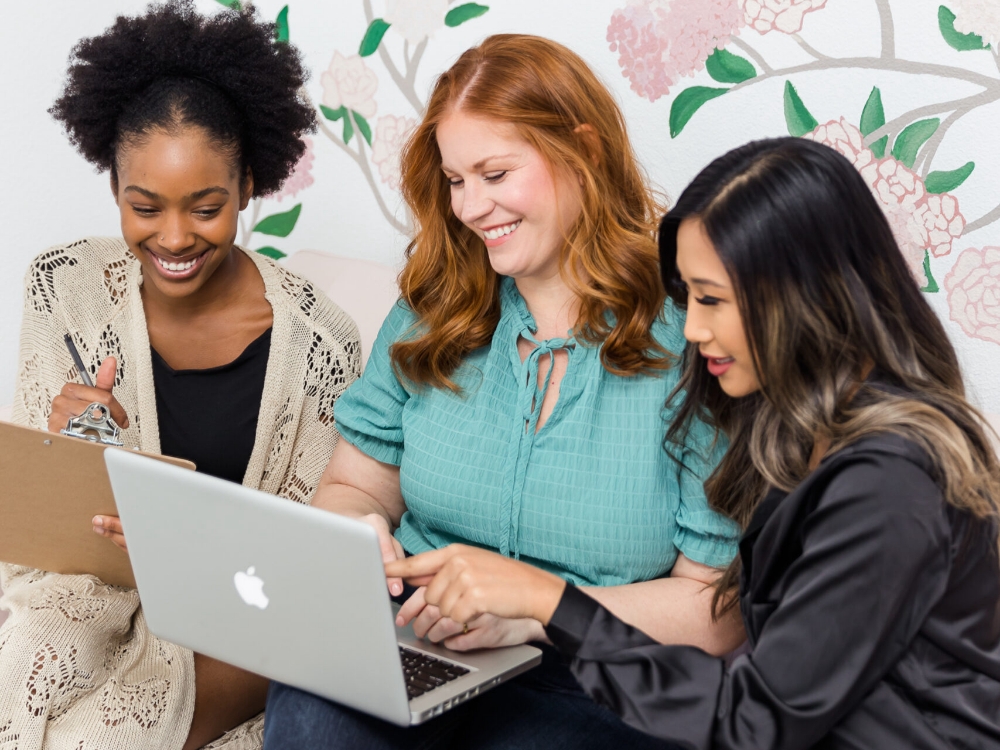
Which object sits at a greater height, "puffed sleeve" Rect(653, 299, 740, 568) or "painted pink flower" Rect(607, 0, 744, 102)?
"painted pink flower" Rect(607, 0, 744, 102)

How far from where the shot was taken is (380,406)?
5.26 feet

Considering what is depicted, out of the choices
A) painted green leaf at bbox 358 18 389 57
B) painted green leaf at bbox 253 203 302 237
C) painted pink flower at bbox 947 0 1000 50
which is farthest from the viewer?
painted green leaf at bbox 253 203 302 237

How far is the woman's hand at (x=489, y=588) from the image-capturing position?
3.61 feet

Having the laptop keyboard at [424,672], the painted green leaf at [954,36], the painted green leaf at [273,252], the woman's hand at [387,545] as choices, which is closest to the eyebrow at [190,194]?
the woman's hand at [387,545]

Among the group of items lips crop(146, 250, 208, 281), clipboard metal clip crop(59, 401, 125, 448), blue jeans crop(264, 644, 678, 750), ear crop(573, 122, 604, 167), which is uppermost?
ear crop(573, 122, 604, 167)

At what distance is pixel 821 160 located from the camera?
108 centimetres

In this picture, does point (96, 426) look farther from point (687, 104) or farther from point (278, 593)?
point (687, 104)

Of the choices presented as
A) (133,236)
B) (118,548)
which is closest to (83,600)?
(118,548)

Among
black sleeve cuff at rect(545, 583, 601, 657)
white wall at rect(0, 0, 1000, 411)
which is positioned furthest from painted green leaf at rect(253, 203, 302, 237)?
black sleeve cuff at rect(545, 583, 601, 657)

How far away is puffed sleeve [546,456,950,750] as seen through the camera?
975 millimetres

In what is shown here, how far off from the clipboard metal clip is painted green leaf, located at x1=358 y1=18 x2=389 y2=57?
1.07 meters

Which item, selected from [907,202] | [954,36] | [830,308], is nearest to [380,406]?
[830,308]

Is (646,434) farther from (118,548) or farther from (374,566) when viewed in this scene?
(118,548)

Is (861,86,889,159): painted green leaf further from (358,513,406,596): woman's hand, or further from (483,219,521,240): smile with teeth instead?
(358,513,406,596): woman's hand
